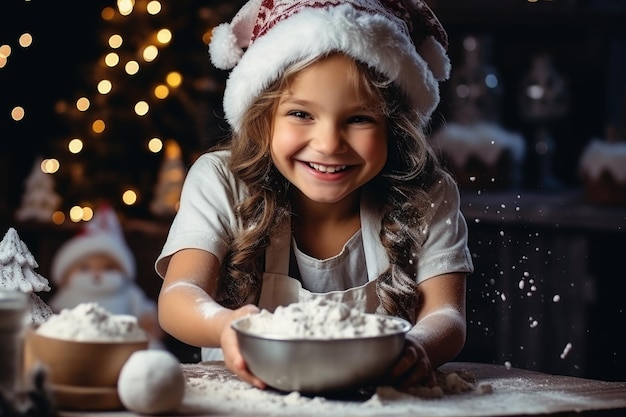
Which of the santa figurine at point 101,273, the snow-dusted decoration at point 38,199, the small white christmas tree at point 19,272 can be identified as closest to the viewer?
the small white christmas tree at point 19,272

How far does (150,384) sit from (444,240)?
0.75 m

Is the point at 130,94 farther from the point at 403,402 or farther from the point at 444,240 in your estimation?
the point at 403,402

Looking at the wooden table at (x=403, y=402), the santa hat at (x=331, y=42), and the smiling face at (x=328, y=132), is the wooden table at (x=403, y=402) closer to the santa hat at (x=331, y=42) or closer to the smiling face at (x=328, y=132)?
the smiling face at (x=328, y=132)

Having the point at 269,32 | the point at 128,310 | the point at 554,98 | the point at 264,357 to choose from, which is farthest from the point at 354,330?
the point at 554,98

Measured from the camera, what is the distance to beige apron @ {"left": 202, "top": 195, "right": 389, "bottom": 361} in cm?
177

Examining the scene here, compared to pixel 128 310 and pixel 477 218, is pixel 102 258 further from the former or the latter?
pixel 477 218

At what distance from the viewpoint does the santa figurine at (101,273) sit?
3.54m

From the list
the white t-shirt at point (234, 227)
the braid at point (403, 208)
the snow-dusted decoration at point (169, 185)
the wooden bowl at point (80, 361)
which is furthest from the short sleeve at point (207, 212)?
the snow-dusted decoration at point (169, 185)

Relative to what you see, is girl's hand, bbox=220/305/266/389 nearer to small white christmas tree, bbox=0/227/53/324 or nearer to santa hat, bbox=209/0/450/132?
small white christmas tree, bbox=0/227/53/324

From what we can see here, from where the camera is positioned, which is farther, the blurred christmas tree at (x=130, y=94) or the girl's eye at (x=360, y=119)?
the blurred christmas tree at (x=130, y=94)

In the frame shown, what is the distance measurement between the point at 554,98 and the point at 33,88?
195cm

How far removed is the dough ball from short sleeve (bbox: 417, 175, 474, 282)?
0.66m

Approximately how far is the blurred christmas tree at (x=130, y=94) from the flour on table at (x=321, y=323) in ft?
8.52

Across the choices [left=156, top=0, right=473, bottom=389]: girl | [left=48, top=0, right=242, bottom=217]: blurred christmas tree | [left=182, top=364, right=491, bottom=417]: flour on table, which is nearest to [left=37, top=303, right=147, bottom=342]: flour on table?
[left=182, top=364, right=491, bottom=417]: flour on table
